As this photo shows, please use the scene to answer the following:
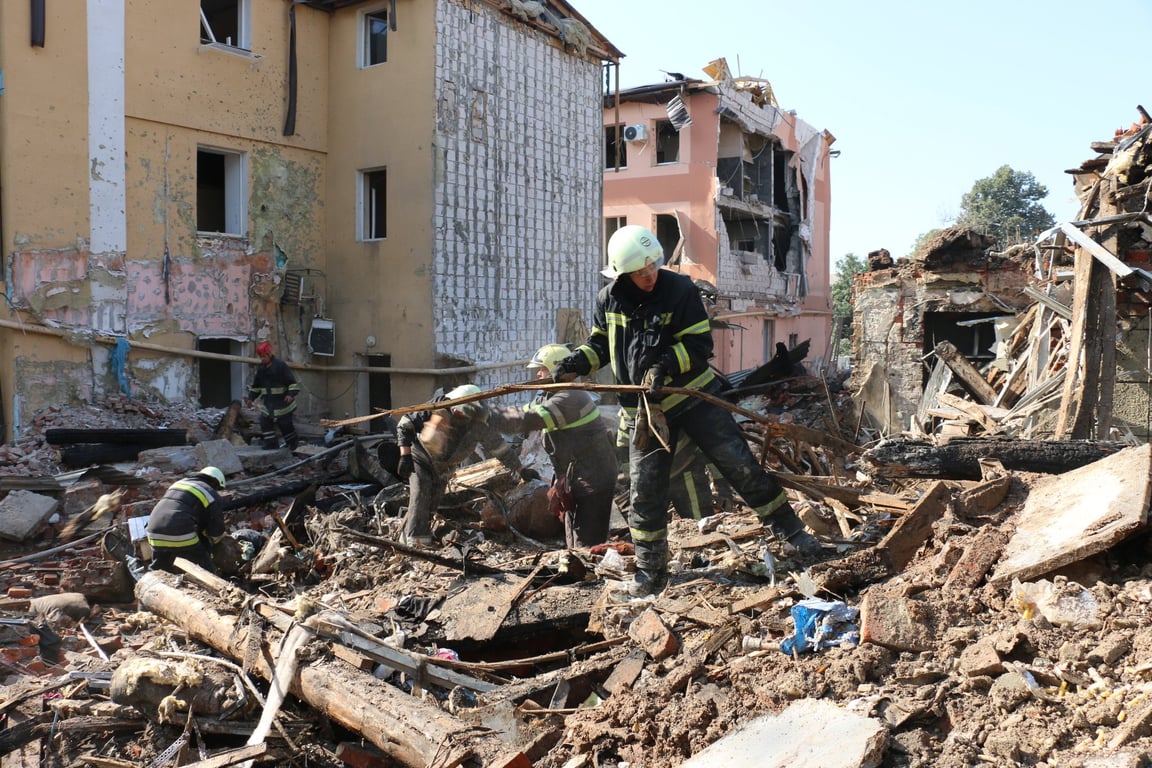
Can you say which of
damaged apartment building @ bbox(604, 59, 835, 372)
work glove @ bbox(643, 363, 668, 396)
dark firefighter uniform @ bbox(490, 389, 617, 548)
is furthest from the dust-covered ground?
damaged apartment building @ bbox(604, 59, 835, 372)

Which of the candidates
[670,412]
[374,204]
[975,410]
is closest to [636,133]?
[374,204]

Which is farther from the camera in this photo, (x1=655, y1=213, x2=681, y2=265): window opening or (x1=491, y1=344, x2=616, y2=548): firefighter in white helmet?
(x1=655, y1=213, x2=681, y2=265): window opening

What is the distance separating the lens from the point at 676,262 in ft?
74.5

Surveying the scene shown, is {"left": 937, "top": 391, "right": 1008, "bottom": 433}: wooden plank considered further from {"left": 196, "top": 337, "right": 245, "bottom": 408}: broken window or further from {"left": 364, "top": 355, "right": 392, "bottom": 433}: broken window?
{"left": 196, "top": 337, "right": 245, "bottom": 408}: broken window

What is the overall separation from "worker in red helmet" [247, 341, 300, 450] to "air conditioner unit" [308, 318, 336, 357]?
91.7 inches

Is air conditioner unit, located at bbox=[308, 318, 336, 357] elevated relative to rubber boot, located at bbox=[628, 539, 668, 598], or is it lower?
elevated

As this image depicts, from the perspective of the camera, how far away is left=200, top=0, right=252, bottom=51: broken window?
13.7m

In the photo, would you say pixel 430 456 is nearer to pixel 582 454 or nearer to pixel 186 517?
pixel 582 454

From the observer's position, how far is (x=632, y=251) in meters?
5.16

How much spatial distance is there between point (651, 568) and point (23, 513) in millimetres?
6838

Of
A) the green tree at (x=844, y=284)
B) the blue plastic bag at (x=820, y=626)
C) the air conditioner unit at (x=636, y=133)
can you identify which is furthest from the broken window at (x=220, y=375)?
the green tree at (x=844, y=284)

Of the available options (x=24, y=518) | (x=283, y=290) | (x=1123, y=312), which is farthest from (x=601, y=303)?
(x=283, y=290)

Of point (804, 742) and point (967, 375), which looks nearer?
point (804, 742)

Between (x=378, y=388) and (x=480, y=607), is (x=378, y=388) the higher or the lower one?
the higher one
